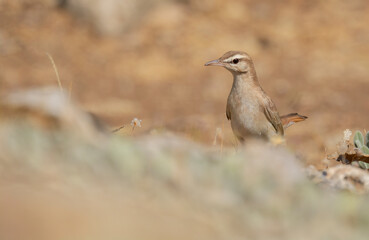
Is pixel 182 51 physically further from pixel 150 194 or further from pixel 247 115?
pixel 150 194

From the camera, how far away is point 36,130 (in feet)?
9.81

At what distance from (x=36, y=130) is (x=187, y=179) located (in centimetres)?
74

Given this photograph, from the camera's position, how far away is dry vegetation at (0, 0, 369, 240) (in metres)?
2.50

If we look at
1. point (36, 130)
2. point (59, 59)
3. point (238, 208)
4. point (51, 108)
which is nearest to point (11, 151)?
point (36, 130)

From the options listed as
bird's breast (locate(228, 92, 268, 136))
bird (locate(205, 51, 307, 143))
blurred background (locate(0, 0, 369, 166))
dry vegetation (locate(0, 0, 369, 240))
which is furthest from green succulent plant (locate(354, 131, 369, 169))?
blurred background (locate(0, 0, 369, 166))

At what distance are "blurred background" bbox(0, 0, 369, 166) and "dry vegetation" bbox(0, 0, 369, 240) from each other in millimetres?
39

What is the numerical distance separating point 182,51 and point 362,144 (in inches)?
409

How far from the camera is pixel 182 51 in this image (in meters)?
14.7

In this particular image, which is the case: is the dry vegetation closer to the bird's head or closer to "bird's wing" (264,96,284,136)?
"bird's wing" (264,96,284,136)

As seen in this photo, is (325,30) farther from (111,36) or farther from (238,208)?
(238,208)

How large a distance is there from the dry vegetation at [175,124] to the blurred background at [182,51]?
0.04 metres

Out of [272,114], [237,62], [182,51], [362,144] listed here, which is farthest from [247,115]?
[182,51]

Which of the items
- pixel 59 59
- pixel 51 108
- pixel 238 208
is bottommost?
pixel 238 208

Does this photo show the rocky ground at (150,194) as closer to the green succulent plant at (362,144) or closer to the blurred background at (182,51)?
the green succulent plant at (362,144)
